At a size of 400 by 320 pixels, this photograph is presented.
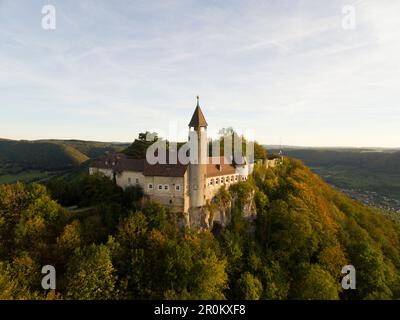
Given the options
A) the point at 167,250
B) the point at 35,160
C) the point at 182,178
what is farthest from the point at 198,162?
the point at 35,160

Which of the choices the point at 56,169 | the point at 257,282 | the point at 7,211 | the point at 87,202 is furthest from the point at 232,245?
the point at 56,169

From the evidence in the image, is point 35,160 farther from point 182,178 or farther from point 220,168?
point 182,178

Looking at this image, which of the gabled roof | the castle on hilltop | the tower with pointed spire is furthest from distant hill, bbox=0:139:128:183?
the gabled roof

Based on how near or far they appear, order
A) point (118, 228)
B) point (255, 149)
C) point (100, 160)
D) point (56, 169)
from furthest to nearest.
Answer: point (56, 169)
point (255, 149)
point (100, 160)
point (118, 228)

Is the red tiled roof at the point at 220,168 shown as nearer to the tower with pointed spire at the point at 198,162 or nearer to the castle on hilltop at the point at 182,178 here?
the castle on hilltop at the point at 182,178

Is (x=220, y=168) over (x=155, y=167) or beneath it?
beneath

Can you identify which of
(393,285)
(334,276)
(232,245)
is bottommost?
(393,285)

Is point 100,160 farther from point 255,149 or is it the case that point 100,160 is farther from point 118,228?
point 255,149

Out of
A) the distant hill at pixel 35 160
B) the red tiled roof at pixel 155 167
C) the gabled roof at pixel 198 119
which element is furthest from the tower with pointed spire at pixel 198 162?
the distant hill at pixel 35 160
